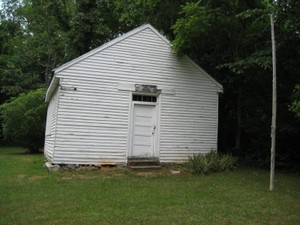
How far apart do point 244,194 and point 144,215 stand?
3277 millimetres

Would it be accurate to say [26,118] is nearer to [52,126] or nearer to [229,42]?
[52,126]

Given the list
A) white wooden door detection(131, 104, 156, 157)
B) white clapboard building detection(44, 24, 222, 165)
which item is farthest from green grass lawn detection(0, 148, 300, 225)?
white wooden door detection(131, 104, 156, 157)

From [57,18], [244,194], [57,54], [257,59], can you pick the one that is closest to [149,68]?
[257,59]

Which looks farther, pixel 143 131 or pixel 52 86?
pixel 52 86

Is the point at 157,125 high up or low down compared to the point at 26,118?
down

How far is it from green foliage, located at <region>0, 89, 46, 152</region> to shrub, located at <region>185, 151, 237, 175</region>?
489 inches

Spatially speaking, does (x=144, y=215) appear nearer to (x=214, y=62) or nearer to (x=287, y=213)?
(x=287, y=213)

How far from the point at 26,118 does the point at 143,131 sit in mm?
11620

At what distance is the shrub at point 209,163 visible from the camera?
1256 cm

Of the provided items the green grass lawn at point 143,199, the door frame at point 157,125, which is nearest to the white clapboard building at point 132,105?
the door frame at point 157,125

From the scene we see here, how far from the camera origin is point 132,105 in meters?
13.6

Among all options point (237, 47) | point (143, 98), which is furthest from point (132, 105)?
point (237, 47)

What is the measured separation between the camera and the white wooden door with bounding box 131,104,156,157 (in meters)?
13.6

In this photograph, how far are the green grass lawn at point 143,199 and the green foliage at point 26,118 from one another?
11096 mm
